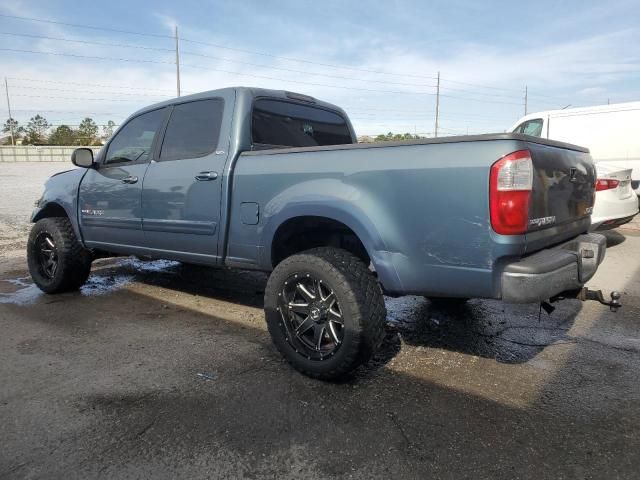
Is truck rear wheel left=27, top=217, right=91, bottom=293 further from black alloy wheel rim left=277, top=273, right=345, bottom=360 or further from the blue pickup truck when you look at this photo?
black alloy wheel rim left=277, top=273, right=345, bottom=360

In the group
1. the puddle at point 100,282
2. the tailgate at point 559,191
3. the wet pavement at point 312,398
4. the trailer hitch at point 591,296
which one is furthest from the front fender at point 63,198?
the trailer hitch at point 591,296

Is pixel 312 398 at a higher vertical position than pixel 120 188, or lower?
lower

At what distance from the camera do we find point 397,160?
2.74 meters

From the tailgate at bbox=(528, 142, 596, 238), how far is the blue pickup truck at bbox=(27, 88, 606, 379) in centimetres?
1

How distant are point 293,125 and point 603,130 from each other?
7735mm

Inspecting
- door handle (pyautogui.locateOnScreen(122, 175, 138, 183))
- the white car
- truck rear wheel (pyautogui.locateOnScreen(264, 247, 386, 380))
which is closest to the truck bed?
truck rear wheel (pyautogui.locateOnScreen(264, 247, 386, 380))

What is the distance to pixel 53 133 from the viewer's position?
7325cm

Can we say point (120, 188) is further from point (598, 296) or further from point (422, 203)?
point (598, 296)

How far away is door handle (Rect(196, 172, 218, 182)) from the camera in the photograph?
3.67 meters

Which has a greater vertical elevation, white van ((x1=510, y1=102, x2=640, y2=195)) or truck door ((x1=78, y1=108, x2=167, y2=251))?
white van ((x1=510, y1=102, x2=640, y2=195))

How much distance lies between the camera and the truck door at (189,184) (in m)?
3.73

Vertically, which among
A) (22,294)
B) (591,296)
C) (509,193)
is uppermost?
(509,193)

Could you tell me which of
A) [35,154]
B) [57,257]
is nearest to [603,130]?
[57,257]

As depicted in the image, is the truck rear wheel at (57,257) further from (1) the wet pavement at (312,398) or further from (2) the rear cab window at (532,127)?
(2) the rear cab window at (532,127)
